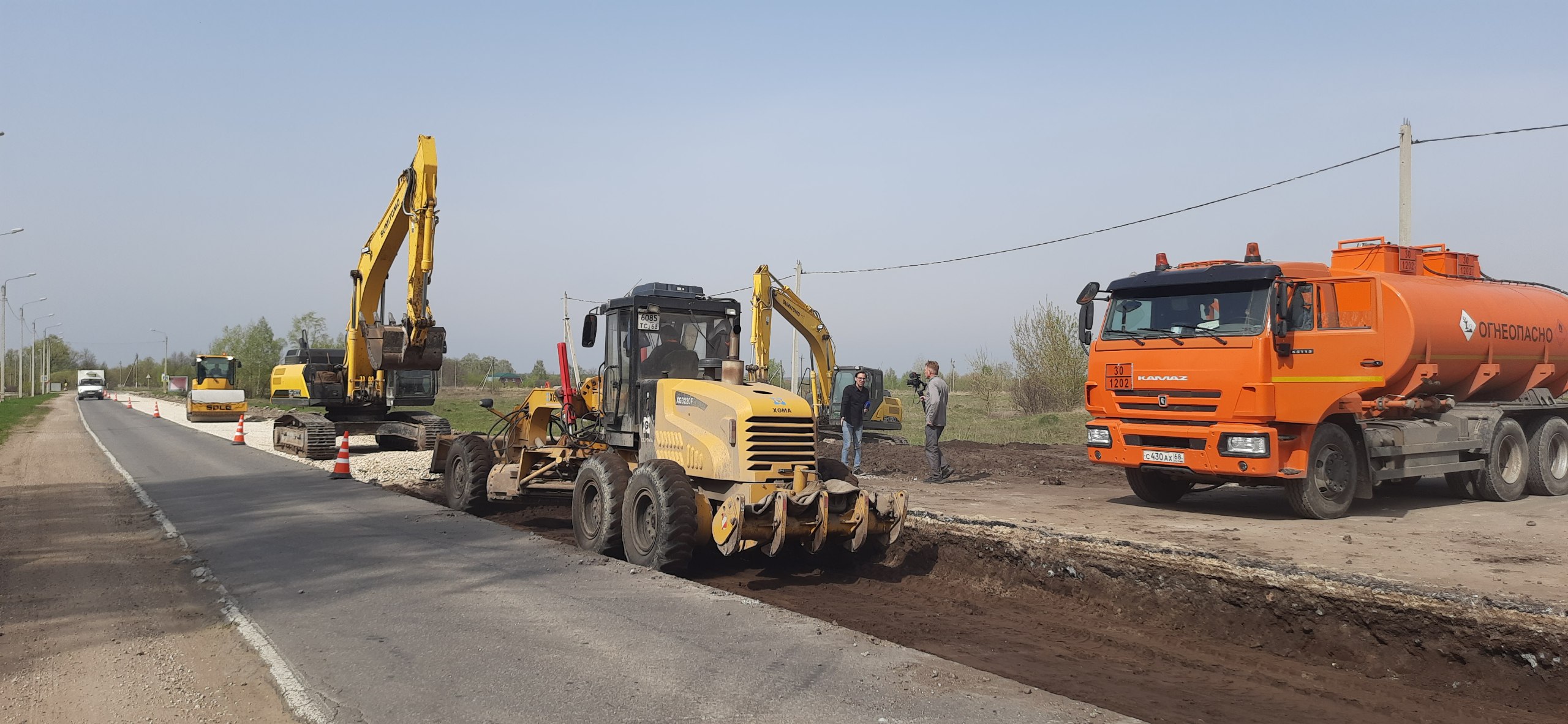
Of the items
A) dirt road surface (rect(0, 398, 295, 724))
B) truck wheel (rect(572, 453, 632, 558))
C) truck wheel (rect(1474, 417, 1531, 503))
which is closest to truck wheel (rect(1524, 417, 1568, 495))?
truck wheel (rect(1474, 417, 1531, 503))

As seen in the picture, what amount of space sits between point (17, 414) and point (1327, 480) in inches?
2008

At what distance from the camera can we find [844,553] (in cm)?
996

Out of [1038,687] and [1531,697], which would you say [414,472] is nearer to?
[1038,687]

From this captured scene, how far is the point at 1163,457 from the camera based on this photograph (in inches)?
420

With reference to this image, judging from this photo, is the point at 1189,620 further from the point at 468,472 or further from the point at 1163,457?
the point at 468,472

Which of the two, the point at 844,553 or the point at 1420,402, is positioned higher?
the point at 1420,402

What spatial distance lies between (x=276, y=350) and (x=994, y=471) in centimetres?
7367

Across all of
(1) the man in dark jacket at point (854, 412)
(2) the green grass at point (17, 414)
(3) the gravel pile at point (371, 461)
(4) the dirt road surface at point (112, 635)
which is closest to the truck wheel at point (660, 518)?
(4) the dirt road surface at point (112, 635)

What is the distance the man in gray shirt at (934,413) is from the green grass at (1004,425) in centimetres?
1108

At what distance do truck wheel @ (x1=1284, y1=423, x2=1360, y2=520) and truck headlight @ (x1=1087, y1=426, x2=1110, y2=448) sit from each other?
1.85 meters

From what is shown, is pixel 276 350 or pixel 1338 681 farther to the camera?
pixel 276 350

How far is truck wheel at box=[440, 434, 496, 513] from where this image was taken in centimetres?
1236

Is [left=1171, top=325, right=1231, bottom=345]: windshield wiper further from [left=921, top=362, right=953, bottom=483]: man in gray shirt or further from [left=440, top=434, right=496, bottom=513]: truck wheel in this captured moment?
[left=440, top=434, right=496, bottom=513]: truck wheel

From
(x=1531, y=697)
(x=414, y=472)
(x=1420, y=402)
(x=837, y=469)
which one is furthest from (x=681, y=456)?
(x=414, y=472)
